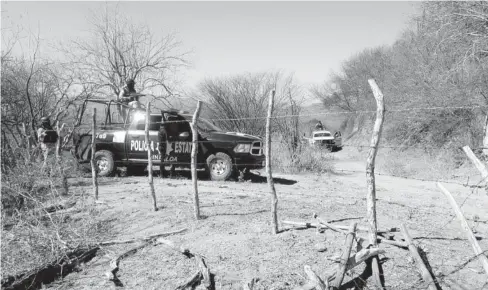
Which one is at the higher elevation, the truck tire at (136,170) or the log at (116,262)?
the truck tire at (136,170)

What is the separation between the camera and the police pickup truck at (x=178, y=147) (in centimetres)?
1008

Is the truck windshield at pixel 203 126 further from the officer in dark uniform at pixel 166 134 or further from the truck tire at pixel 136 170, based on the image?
the truck tire at pixel 136 170

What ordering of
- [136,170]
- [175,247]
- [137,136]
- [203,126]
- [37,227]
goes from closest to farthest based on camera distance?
[175,247] → [37,227] → [203,126] → [137,136] → [136,170]

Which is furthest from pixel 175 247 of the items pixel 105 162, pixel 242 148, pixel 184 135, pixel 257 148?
pixel 105 162

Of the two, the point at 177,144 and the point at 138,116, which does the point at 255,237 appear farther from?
the point at 138,116

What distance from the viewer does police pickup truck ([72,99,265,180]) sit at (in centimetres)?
1008

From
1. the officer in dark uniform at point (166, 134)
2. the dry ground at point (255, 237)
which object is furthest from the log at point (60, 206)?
the officer in dark uniform at point (166, 134)

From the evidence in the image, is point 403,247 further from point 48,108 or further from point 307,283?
point 48,108

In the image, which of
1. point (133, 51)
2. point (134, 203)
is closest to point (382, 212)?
point (134, 203)

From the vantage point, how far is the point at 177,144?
10242 millimetres

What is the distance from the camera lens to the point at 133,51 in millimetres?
25609

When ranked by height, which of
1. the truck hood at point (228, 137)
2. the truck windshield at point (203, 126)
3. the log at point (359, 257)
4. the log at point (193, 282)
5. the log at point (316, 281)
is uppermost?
the truck windshield at point (203, 126)

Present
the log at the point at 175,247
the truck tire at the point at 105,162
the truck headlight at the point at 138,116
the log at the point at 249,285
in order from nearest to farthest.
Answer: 1. the log at the point at 249,285
2. the log at the point at 175,247
3. the truck headlight at the point at 138,116
4. the truck tire at the point at 105,162

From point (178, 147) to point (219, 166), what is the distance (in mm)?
1188
